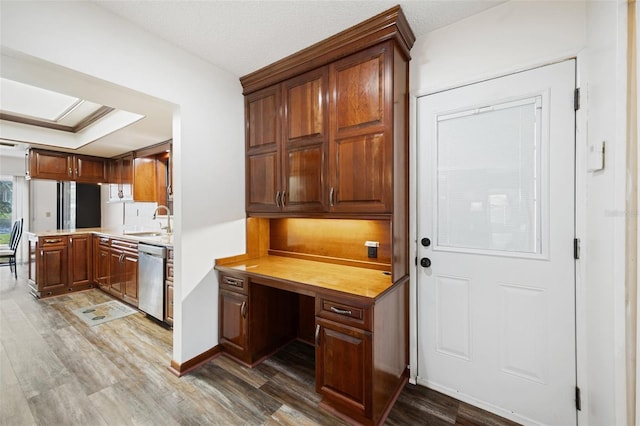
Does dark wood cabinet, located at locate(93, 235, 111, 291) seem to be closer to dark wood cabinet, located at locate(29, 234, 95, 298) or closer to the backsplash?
dark wood cabinet, located at locate(29, 234, 95, 298)

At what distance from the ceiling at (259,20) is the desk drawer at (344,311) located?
76.0 inches

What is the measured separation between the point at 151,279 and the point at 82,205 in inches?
166

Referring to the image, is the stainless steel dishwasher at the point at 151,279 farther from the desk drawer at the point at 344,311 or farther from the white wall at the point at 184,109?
the desk drawer at the point at 344,311

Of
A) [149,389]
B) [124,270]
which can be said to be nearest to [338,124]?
[149,389]

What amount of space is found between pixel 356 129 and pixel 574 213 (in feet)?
4.70

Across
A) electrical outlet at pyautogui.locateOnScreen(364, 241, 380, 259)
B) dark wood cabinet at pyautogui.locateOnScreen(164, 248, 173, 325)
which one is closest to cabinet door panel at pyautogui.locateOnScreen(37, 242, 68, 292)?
dark wood cabinet at pyautogui.locateOnScreen(164, 248, 173, 325)

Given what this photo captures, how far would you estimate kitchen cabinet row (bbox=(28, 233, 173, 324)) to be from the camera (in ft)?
12.0

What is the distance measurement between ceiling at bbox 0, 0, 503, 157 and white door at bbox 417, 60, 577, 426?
0.53m

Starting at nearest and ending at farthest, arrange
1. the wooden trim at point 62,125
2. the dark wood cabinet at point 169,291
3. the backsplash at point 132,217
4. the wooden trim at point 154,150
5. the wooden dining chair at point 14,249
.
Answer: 1. the dark wood cabinet at point 169,291
2. the wooden trim at point 62,125
3. the wooden trim at point 154,150
4. the backsplash at point 132,217
5. the wooden dining chair at point 14,249

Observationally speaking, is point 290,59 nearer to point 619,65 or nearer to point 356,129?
point 356,129

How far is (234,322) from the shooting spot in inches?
93.4

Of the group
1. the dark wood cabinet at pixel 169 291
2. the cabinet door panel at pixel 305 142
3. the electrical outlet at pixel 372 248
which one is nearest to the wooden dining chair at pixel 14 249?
the dark wood cabinet at pixel 169 291

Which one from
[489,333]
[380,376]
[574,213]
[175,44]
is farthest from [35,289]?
[574,213]

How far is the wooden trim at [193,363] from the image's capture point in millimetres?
2199
